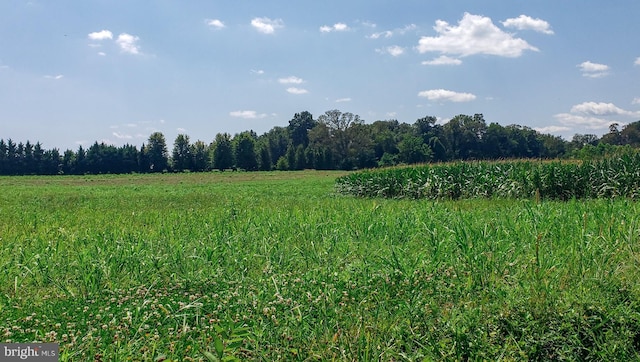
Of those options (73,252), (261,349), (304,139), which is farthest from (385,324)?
(304,139)

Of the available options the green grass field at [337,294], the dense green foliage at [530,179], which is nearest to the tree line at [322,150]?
the dense green foliage at [530,179]

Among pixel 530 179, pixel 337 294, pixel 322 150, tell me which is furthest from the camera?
pixel 322 150

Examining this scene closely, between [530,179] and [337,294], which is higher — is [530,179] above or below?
above

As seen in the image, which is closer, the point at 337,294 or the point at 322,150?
the point at 337,294

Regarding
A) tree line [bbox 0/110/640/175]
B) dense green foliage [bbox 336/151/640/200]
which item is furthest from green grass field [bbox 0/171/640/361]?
tree line [bbox 0/110/640/175]

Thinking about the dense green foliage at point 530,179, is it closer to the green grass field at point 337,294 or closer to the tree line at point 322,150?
the green grass field at point 337,294

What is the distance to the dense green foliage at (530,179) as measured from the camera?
14.0 metres

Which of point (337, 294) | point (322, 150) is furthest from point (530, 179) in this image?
point (322, 150)

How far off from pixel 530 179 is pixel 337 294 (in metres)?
12.8

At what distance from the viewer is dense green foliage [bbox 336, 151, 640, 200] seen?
1397cm

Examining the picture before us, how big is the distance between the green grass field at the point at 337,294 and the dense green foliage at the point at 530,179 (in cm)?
865

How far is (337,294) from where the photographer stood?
412 cm

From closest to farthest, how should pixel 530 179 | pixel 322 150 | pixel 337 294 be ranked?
1. pixel 337 294
2. pixel 530 179
3. pixel 322 150

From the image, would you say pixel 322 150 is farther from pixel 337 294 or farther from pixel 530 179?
pixel 337 294
